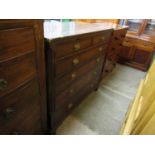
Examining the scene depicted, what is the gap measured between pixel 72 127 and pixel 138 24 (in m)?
2.80

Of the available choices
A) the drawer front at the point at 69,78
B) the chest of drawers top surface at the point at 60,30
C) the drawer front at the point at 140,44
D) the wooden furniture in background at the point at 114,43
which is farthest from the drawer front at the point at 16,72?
the drawer front at the point at 140,44

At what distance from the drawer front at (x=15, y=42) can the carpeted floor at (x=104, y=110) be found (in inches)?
42.7

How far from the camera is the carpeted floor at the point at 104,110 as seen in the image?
4.80 feet

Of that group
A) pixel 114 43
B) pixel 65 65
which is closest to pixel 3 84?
pixel 65 65

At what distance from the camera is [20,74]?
0.67 meters

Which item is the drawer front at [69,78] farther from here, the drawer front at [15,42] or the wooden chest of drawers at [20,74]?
the drawer front at [15,42]

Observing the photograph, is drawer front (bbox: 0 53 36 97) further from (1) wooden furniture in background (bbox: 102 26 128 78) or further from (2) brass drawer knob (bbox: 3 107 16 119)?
(1) wooden furniture in background (bbox: 102 26 128 78)

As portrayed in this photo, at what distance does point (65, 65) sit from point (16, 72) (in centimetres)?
47

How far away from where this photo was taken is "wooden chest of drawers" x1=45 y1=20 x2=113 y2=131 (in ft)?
2.94

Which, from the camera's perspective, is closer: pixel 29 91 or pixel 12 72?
pixel 12 72
